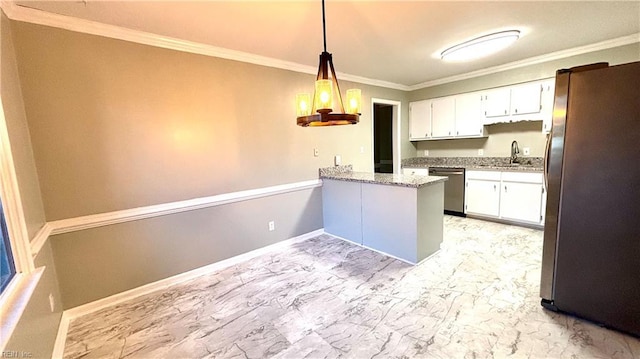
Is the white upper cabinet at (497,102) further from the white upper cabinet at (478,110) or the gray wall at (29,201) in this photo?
the gray wall at (29,201)

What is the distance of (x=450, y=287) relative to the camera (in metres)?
2.47

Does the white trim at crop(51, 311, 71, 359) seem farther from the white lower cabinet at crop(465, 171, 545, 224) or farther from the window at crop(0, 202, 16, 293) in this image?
the white lower cabinet at crop(465, 171, 545, 224)

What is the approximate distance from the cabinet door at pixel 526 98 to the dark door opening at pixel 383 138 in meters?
2.05

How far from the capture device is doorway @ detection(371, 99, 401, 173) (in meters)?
5.20

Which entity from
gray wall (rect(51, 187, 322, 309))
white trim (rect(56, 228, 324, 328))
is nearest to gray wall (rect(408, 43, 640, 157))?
gray wall (rect(51, 187, 322, 309))

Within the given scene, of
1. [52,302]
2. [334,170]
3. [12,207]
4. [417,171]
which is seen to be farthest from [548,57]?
[52,302]

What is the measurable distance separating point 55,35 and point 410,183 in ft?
11.0

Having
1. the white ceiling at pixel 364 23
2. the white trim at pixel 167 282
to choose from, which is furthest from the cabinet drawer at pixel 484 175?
the white trim at pixel 167 282

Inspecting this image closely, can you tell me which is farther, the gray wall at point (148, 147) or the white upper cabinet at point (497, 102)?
the white upper cabinet at point (497, 102)

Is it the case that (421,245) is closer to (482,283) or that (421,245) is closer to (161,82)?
(482,283)

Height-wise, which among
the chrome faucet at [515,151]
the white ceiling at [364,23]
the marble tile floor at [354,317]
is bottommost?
the marble tile floor at [354,317]

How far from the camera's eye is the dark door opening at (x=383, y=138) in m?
5.65

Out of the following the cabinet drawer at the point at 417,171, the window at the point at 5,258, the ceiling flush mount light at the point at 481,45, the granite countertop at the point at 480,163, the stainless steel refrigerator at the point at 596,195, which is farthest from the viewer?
the cabinet drawer at the point at 417,171

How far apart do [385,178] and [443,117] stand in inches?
95.6
